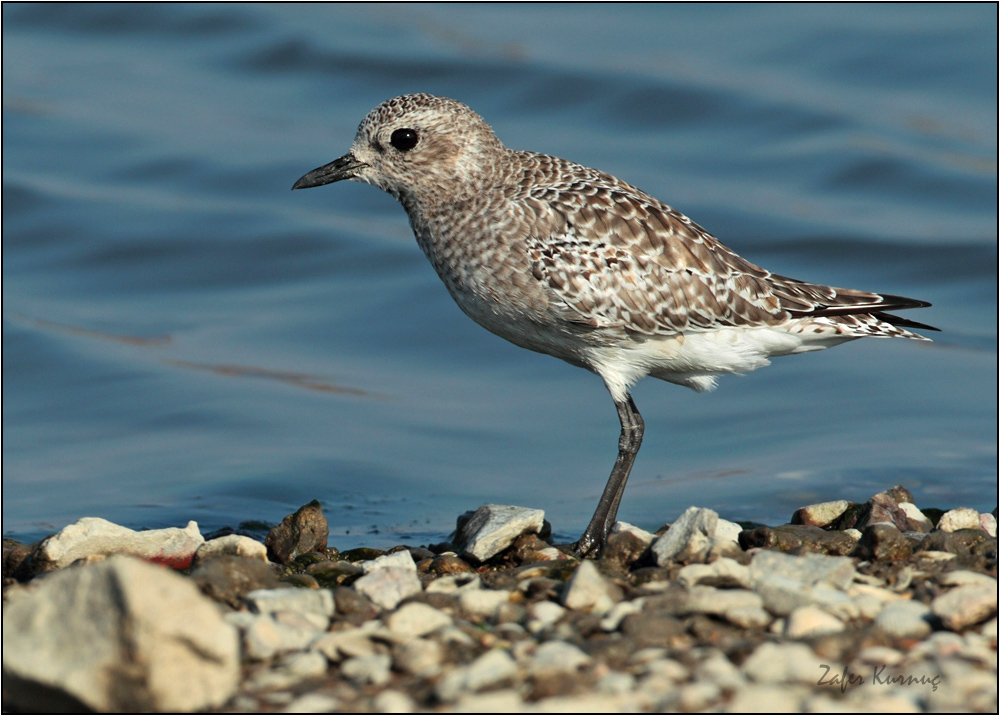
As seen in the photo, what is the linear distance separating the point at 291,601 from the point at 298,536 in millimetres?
2255

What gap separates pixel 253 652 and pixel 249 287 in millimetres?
11358

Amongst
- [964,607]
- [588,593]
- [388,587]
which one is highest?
[964,607]

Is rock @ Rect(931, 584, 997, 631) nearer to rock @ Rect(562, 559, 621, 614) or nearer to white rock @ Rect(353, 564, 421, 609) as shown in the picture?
rock @ Rect(562, 559, 621, 614)

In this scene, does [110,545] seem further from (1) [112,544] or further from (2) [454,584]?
(2) [454,584]

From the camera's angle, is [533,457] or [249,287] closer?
[533,457]

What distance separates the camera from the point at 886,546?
671 cm

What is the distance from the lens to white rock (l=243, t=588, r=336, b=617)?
577 centimetres

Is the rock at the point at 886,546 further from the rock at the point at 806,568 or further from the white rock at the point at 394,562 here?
the white rock at the point at 394,562

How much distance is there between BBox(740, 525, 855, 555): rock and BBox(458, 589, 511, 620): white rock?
5.95 ft

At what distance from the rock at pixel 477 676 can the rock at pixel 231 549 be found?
2532 mm

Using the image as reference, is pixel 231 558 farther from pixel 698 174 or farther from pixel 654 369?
pixel 698 174

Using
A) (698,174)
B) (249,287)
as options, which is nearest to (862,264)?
(698,174)

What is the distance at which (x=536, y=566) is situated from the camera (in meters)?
6.86

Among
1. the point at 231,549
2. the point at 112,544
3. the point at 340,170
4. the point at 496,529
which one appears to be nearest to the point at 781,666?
the point at 496,529
